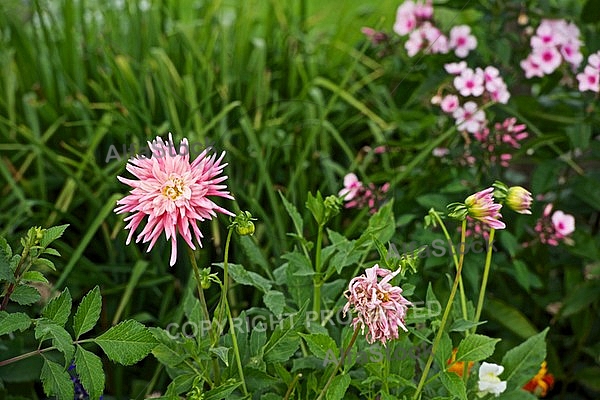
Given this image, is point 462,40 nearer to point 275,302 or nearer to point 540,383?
point 540,383

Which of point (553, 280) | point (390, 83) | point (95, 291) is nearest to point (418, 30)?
point (390, 83)

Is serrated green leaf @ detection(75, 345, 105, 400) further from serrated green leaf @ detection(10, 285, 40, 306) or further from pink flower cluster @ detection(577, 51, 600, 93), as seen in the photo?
pink flower cluster @ detection(577, 51, 600, 93)

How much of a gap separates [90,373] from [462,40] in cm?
108

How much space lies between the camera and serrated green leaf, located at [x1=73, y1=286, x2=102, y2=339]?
97 cm

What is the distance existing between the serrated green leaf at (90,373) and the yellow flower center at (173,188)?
207mm

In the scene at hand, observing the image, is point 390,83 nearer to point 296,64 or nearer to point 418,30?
point 296,64

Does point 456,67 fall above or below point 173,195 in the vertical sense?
below

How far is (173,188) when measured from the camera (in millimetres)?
893

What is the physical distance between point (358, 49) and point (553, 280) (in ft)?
2.64

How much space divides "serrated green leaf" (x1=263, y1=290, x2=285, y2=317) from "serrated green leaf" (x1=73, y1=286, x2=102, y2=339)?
0.67 feet

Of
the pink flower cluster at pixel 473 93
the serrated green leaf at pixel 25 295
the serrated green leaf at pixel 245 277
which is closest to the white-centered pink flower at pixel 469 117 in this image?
the pink flower cluster at pixel 473 93

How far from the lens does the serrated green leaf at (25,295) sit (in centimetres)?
100

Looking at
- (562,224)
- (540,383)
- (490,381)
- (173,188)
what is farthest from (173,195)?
(562,224)

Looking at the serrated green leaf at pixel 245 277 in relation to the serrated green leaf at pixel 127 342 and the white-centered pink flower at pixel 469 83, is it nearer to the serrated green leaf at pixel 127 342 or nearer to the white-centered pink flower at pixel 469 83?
the serrated green leaf at pixel 127 342
